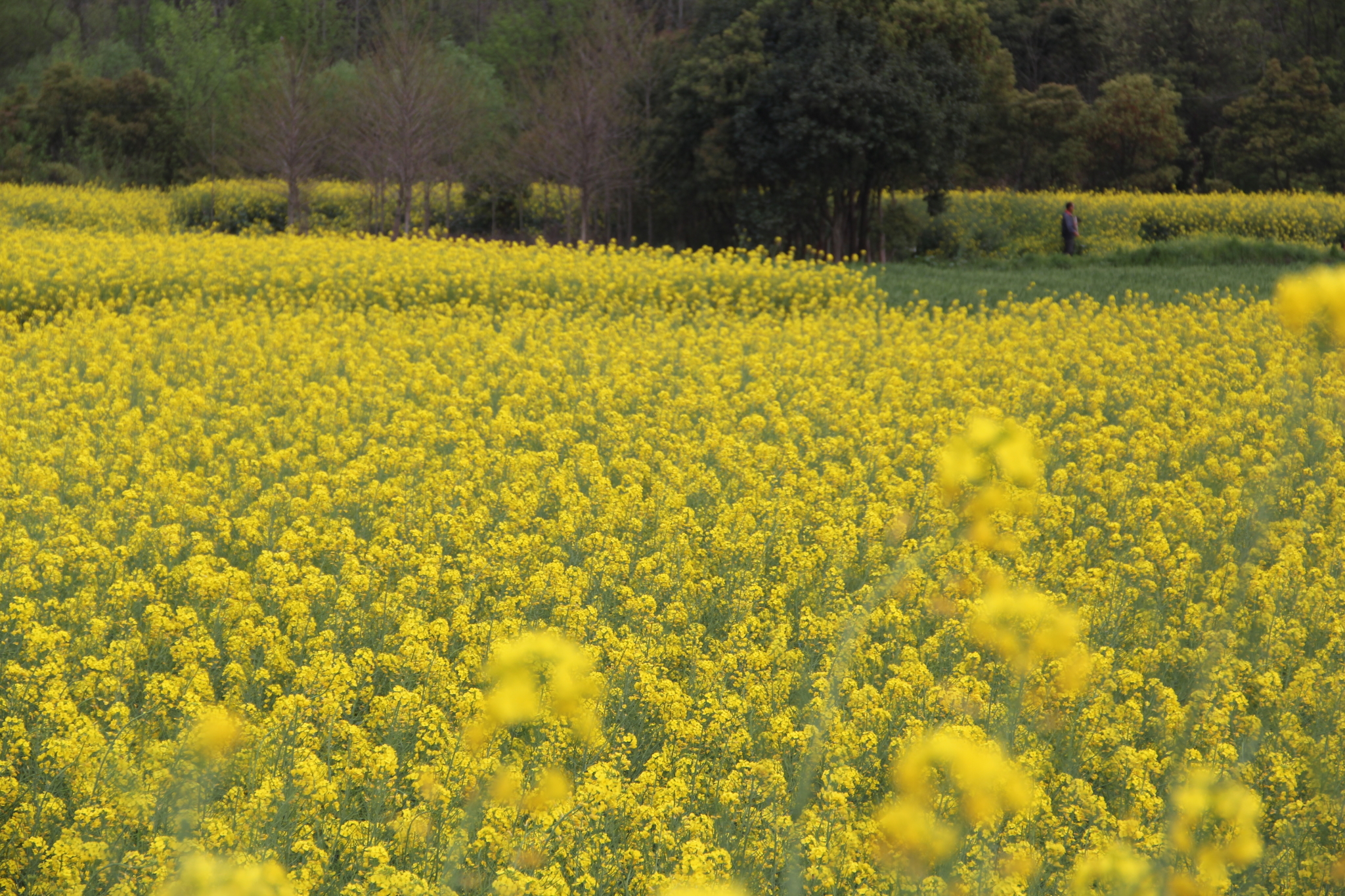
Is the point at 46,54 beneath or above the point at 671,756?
above

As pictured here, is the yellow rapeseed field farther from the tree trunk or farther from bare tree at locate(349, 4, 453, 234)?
the tree trunk

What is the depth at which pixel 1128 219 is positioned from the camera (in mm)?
34969

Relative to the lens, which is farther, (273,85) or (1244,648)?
Result: (273,85)

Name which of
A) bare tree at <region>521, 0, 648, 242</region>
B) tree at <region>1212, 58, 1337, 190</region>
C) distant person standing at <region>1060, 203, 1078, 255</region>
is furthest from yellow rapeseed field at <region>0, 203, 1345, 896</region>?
tree at <region>1212, 58, 1337, 190</region>

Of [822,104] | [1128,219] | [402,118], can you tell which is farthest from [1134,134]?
[402,118]

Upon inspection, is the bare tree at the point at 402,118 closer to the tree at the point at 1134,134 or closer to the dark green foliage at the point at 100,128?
the dark green foliage at the point at 100,128

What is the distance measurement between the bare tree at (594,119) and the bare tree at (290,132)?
5.58 metres

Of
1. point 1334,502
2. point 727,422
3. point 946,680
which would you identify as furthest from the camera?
point 727,422

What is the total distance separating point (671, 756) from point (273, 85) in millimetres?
32978

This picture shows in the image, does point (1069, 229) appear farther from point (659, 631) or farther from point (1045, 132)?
point (659, 631)

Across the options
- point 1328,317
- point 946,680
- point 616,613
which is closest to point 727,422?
point 616,613

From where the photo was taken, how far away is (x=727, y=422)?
30.8 feet

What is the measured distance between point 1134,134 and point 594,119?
67.7ft

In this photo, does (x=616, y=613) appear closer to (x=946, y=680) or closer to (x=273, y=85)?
(x=946, y=680)
